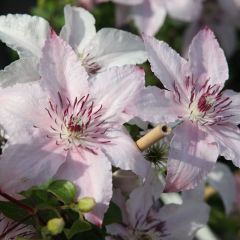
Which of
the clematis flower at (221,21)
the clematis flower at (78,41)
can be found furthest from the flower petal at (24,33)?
the clematis flower at (221,21)

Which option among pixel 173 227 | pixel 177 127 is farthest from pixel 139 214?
pixel 177 127

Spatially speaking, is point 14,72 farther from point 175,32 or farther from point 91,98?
point 175,32

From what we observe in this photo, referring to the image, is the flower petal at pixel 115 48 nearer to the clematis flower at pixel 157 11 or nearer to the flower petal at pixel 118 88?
the flower petal at pixel 118 88

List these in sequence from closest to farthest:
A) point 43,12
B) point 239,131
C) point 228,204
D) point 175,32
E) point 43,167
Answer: point 43,167 → point 239,131 → point 228,204 → point 43,12 → point 175,32

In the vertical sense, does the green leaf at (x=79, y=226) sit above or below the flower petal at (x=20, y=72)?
below

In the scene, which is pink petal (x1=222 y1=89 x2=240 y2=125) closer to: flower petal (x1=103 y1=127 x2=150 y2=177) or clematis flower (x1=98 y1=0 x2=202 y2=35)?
flower petal (x1=103 y1=127 x2=150 y2=177)

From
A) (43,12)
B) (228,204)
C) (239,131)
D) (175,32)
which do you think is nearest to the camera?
(239,131)

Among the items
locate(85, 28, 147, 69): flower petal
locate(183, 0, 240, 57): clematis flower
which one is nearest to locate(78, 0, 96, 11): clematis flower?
locate(183, 0, 240, 57): clematis flower

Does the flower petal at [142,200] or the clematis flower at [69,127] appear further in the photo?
the flower petal at [142,200]
